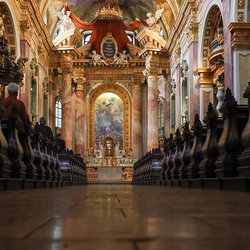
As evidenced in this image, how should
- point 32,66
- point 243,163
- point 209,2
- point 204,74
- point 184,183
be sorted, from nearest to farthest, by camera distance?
1. point 243,163
2. point 184,183
3. point 209,2
4. point 204,74
5. point 32,66

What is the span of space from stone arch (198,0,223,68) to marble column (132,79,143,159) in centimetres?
835

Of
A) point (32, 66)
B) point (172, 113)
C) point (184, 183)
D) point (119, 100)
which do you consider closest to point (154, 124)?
point (172, 113)

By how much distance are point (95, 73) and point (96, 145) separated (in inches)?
176

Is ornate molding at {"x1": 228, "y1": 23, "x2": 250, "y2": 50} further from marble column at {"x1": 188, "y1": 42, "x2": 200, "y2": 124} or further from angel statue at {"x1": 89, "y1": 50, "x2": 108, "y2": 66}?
angel statue at {"x1": 89, "y1": 50, "x2": 108, "y2": 66}

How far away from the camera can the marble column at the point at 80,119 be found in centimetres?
2154

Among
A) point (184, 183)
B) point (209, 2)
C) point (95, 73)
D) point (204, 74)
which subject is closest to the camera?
point (184, 183)

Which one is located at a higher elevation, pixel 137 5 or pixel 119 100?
pixel 137 5

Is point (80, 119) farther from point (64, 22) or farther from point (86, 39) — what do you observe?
point (86, 39)

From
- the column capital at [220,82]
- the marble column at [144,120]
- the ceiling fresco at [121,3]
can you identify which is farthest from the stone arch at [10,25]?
the marble column at [144,120]

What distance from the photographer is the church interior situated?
1.00 meters

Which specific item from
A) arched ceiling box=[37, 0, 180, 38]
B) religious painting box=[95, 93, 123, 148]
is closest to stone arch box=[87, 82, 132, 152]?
religious painting box=[95, 93, 123, 148]

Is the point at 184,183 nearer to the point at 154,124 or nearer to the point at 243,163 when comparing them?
the point at 243,163

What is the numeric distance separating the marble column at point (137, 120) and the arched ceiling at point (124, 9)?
3852 mm

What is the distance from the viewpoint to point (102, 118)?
24.0m
